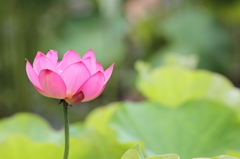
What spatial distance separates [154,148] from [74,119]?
110cm

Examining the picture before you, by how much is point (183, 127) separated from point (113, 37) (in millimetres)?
1252

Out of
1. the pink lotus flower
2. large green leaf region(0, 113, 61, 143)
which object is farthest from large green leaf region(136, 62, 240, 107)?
the pink lotus flower

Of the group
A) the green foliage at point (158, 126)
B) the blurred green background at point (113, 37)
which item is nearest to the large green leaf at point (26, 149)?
the green foliage at point (158, 126)

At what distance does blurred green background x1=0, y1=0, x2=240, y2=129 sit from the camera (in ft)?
4.71

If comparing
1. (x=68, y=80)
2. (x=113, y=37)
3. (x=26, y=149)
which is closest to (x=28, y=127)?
(x=26, y=149)

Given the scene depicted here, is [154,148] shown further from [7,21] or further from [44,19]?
[44,19]

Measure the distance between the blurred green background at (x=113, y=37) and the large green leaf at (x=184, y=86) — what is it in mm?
802

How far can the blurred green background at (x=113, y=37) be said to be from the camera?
1.44 m

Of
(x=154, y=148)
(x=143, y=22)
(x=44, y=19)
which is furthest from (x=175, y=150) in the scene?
(x=143, y=22)

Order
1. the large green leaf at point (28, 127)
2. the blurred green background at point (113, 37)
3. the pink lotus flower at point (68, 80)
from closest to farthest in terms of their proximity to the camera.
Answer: the pink lotus flower at point (68, 80) → the large green leaf at point (28, 127) → the blurred green background at point (113, 37)

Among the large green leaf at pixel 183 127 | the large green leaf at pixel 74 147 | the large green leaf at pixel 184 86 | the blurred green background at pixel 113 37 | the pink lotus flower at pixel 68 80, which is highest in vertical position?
the blurred green background at pixel 113 37

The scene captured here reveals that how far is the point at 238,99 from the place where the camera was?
20.8 inches

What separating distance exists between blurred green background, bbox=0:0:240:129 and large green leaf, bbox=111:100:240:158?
86 centimetres

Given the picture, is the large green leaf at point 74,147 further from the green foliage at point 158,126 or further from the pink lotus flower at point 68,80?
the pink lotus flower at point 68,80
